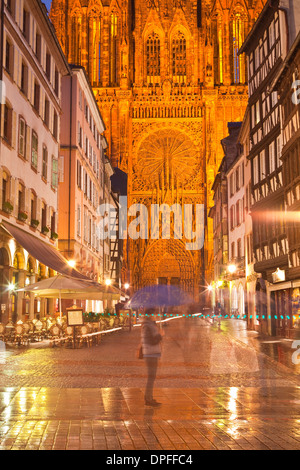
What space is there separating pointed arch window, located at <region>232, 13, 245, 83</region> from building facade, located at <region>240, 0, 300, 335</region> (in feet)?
135

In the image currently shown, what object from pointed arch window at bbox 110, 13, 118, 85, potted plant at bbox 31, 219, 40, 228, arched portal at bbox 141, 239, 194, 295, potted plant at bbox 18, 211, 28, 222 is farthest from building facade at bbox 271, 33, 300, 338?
pointed arch window at bbox 110, 13, 118, 85

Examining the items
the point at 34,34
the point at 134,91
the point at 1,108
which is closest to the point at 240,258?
the point at 34,34

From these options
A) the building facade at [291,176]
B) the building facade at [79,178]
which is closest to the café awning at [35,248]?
the building facade at [291,176]

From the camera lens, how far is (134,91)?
72688 mm

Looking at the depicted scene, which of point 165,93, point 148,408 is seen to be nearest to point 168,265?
point 165,93

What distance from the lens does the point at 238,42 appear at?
7438 cm

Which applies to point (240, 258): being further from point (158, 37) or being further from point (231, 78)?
point (158, 37)

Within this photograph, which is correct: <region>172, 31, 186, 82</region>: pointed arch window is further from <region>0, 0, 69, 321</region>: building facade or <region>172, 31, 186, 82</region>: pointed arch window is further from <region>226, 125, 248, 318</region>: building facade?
<region>0, 0, 69, 321</region>: building facade

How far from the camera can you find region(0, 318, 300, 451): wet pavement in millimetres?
6930

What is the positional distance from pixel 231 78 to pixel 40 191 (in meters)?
47.5

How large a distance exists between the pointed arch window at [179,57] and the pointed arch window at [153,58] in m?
1.88

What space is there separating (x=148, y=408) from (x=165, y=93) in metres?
66.0

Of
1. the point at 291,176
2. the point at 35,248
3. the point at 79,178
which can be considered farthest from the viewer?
the point at 79,178

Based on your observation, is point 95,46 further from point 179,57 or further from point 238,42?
point 238,42
